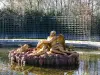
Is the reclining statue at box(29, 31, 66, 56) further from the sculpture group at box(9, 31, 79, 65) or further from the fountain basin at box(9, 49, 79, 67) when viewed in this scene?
the fountain basin at box(9, 49, 79, 67)

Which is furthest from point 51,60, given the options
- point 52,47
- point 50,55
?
point 52,47

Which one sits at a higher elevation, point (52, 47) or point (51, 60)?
point (52, 47)

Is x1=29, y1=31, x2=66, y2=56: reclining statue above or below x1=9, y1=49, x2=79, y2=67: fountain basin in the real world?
above

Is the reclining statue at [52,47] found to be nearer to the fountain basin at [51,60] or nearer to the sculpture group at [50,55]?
the sculpture group at [50,55]

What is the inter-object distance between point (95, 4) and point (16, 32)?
9.42 m

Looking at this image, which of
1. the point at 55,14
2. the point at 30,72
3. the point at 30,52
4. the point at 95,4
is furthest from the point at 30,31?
the point at 30,72

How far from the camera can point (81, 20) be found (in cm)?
2998

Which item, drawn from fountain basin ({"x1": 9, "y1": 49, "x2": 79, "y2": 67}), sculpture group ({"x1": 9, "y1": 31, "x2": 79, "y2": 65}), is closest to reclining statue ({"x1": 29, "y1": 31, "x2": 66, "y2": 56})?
sculpture group ({"x1": 9, "y1": 31, "x2": 79, "y2": 65})

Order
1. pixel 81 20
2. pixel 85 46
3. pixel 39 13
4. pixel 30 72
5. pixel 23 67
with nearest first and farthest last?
pixel 30 72
pixel 23 67
pixel 85 46
pixel 81 20
pixel 39 13

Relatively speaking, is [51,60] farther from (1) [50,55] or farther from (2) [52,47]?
(2) [52,47]

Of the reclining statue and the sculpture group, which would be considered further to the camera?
the reclining statue

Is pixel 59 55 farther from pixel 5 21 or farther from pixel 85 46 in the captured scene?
pixel 5 21

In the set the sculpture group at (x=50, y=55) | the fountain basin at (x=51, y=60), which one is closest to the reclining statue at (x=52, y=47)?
the sculpture group at (x=50, y=55)

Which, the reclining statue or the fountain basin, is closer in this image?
the fountain basin
